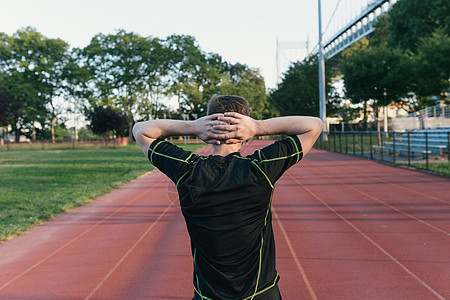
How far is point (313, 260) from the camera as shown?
16.5 feet

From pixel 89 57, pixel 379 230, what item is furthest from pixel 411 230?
pixel 89 57

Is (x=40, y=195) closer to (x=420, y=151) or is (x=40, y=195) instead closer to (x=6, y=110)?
(x=420, y=151)

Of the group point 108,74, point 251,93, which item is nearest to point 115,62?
point 108,74

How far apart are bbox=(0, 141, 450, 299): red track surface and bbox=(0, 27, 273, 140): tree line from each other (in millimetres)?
42215

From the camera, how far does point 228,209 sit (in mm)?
1515

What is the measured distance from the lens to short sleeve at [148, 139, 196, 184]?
158cm

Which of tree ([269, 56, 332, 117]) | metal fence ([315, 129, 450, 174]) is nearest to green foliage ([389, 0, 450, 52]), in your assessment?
tree ([269, 56, 332, 117])

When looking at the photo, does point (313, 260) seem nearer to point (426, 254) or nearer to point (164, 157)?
point (426, 254)

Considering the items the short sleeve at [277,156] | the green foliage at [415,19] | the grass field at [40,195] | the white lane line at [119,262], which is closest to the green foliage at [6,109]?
the grass field at [40,195]

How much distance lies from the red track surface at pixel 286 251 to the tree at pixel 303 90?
35.3m

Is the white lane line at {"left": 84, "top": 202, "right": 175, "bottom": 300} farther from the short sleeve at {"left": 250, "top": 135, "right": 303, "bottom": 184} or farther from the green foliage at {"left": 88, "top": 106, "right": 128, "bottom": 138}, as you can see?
the green foliage at {"left": 88, "top": 106, "right": 128, "bottom": 138}

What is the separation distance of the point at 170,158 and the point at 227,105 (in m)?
0.30

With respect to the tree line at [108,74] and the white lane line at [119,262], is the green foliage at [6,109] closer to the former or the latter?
the tree line at [108,74]

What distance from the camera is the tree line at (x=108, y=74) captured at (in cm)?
5131
